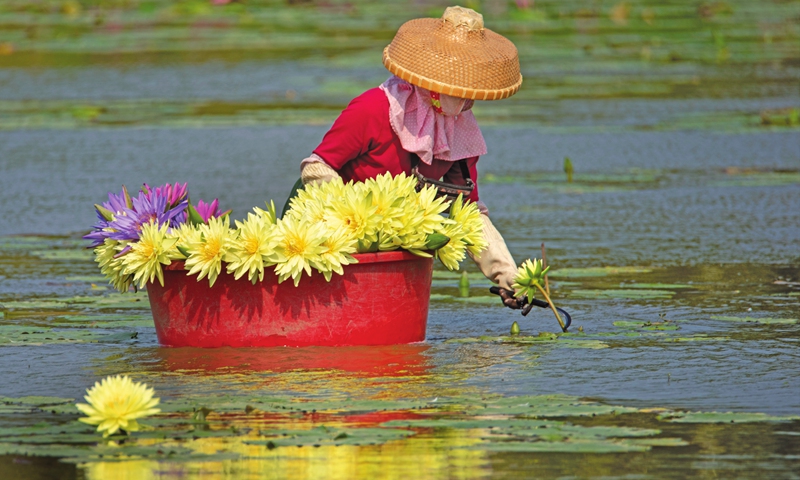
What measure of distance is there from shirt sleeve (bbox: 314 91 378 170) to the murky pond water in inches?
29.4

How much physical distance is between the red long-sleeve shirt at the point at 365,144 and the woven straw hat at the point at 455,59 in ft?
0.58

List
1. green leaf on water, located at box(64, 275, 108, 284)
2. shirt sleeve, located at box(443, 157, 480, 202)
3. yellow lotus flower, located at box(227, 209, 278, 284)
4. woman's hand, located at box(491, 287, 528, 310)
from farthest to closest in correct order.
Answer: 1. green leaf on water, located at box(64, 275, 108, 284)
2. shirt sleeve, located at box(443, 157, 480, 202)
3. woman's hand, located at box(491, 287, 528, 310)
4. yellow lotus flower, located at box(227, 209, 278, 284)

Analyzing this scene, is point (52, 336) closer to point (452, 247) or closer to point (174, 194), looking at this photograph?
point (174, 194)

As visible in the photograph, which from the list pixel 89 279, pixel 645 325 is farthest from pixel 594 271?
pixel 89 279

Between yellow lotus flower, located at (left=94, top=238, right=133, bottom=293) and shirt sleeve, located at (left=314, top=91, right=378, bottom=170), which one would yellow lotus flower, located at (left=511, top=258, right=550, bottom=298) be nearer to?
shirt sleeve, located at (left=314, top=91, right=378, bottom=170)

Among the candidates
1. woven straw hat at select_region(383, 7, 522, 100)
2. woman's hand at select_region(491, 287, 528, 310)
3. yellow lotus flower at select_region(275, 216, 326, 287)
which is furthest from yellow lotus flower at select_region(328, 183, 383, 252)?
woman's hand at select_region(491, 287, 528, 310)

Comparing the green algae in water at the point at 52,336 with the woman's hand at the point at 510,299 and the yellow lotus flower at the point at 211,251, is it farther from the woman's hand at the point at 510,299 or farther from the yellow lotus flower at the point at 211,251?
the woman's hand at the point at 510,299

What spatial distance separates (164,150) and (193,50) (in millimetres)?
7170

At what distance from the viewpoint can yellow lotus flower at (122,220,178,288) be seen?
15.3ft

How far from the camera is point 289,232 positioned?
456 centimetres

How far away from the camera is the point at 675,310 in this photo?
5578 millimetres

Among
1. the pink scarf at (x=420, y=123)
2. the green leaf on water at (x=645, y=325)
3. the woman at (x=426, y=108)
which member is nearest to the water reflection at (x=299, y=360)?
the woman at (x=426, y=108)

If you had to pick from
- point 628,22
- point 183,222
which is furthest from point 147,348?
point 628,22

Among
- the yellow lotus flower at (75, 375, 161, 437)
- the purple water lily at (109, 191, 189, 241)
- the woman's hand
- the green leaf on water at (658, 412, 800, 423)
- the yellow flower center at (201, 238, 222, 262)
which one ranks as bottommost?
the woman's hand
